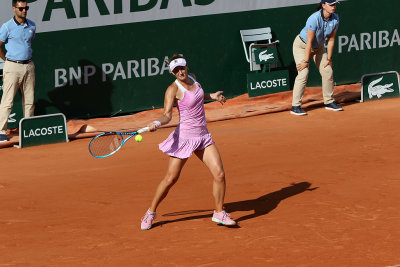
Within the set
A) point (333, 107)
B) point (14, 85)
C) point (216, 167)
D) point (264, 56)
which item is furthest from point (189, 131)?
point (264, 56)

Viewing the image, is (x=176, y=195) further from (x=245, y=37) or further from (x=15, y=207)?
(x=245, y=37)

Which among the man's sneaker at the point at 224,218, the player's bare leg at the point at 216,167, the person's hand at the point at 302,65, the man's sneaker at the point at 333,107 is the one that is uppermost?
the person's hand at the point at 302,65

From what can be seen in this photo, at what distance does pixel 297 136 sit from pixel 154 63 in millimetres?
3126

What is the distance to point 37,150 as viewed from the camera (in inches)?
514

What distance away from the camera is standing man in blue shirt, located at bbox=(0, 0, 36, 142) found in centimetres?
1299

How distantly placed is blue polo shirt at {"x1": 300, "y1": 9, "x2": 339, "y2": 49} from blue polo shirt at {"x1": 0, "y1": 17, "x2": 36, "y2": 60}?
4.40 m

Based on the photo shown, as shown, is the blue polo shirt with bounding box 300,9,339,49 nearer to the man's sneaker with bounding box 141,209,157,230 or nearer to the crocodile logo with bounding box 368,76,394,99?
the crocodile logo with bounding box 368,76,394,99

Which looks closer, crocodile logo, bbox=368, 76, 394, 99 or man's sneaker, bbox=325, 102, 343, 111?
man's sneaker, bbox=325, 102, 343, 111

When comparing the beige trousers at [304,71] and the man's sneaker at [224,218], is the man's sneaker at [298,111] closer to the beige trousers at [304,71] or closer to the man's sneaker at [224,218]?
the beige trousers at [304,71]

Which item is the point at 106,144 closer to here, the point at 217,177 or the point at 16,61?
the point at 217,177

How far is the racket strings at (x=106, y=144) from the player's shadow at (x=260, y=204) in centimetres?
92

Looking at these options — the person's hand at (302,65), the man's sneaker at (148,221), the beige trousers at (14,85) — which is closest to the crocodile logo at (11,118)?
the beige trousers at (14,85)

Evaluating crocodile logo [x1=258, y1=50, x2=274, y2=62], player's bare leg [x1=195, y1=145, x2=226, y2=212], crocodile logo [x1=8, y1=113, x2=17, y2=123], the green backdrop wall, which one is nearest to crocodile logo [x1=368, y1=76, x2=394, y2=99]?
the green backdrop wall

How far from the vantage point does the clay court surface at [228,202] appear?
27.2ft
